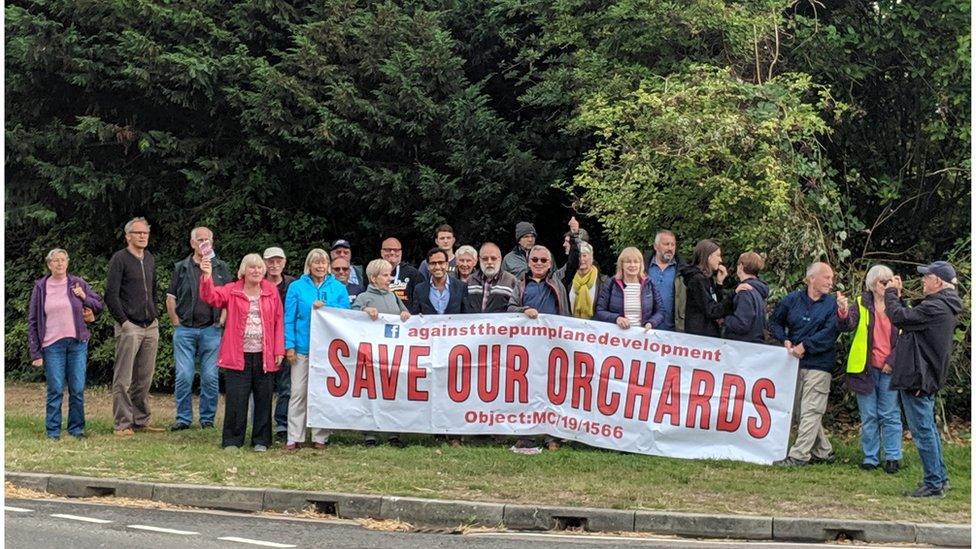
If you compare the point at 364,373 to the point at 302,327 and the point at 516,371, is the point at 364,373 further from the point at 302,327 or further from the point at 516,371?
the point at 516,371

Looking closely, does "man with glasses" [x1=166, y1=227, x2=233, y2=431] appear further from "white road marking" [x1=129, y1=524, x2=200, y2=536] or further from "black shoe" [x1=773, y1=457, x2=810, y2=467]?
"black shoe" [x1=773, y1=457, x2=810, y2=467]

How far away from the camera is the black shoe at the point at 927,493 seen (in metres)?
9.78

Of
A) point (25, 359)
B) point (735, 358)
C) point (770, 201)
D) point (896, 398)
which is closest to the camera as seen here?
point (896, 398)

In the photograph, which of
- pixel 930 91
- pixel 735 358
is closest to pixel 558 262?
pixel 930 91

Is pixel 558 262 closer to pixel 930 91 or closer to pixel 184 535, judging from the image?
pixel 930 91

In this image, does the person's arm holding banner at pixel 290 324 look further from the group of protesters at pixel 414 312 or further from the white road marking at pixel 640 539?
the white road marking at pixel 640 539

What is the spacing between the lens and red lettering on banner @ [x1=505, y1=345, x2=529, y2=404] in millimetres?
12008

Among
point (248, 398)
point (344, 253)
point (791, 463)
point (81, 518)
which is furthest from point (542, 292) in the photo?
point (81, 518)

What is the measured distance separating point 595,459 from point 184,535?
4.08 metres

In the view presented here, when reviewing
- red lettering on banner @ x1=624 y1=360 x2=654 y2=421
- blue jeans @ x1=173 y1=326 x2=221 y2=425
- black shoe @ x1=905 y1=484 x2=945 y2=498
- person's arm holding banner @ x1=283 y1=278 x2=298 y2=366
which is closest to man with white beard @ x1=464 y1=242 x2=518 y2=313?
red lettering on banner @ x1=624 y1=360 x2=654 y2=421

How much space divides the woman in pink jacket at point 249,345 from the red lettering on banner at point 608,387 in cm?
310

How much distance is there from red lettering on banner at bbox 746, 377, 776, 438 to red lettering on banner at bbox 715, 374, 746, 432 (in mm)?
101

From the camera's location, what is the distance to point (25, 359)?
19.7 metres

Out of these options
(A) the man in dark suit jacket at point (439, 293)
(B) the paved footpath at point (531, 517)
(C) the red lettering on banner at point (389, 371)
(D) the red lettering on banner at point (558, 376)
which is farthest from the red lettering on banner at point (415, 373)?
(B) the paved footpath at point (531, 517)
